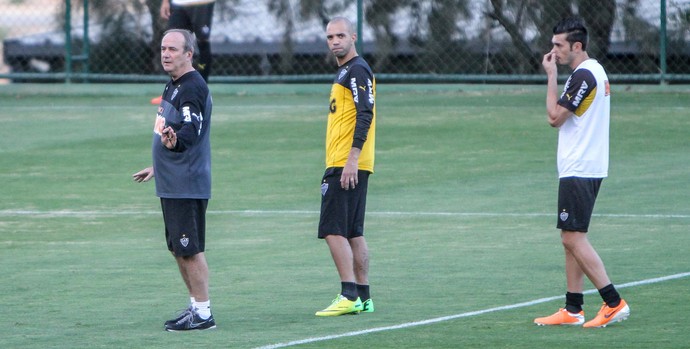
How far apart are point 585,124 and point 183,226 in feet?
8.37

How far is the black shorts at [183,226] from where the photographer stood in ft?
29.8

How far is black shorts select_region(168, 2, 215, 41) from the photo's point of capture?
21141mm

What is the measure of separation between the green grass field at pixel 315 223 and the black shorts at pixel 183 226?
0.55m

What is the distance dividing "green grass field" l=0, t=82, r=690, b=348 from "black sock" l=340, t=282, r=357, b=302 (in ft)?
0.75

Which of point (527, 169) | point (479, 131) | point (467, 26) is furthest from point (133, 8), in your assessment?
point (527, 169)

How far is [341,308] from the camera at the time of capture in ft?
31.5

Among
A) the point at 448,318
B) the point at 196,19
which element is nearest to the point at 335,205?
the point at 448,318

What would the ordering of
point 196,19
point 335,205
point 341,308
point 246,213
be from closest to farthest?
1. point 341,308
2. point 335,205
3. point 246,213
4. point 196,19

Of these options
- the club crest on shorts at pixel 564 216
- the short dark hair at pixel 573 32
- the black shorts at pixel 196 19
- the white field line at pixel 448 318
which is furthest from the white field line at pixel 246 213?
the black shorts at pixel 196 19

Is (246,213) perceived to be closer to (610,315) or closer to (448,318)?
(448,318)

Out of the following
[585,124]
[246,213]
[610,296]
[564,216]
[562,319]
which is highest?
[585,124]

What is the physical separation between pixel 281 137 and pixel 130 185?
358 centimetres

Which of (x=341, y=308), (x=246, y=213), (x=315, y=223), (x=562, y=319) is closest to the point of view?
(x=562, y=319)

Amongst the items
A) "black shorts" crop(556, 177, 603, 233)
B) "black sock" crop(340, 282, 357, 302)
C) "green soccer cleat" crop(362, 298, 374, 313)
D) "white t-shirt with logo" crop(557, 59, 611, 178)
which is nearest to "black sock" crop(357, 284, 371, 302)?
"green soccer cleat" crop(362, 298, 374, 313)
